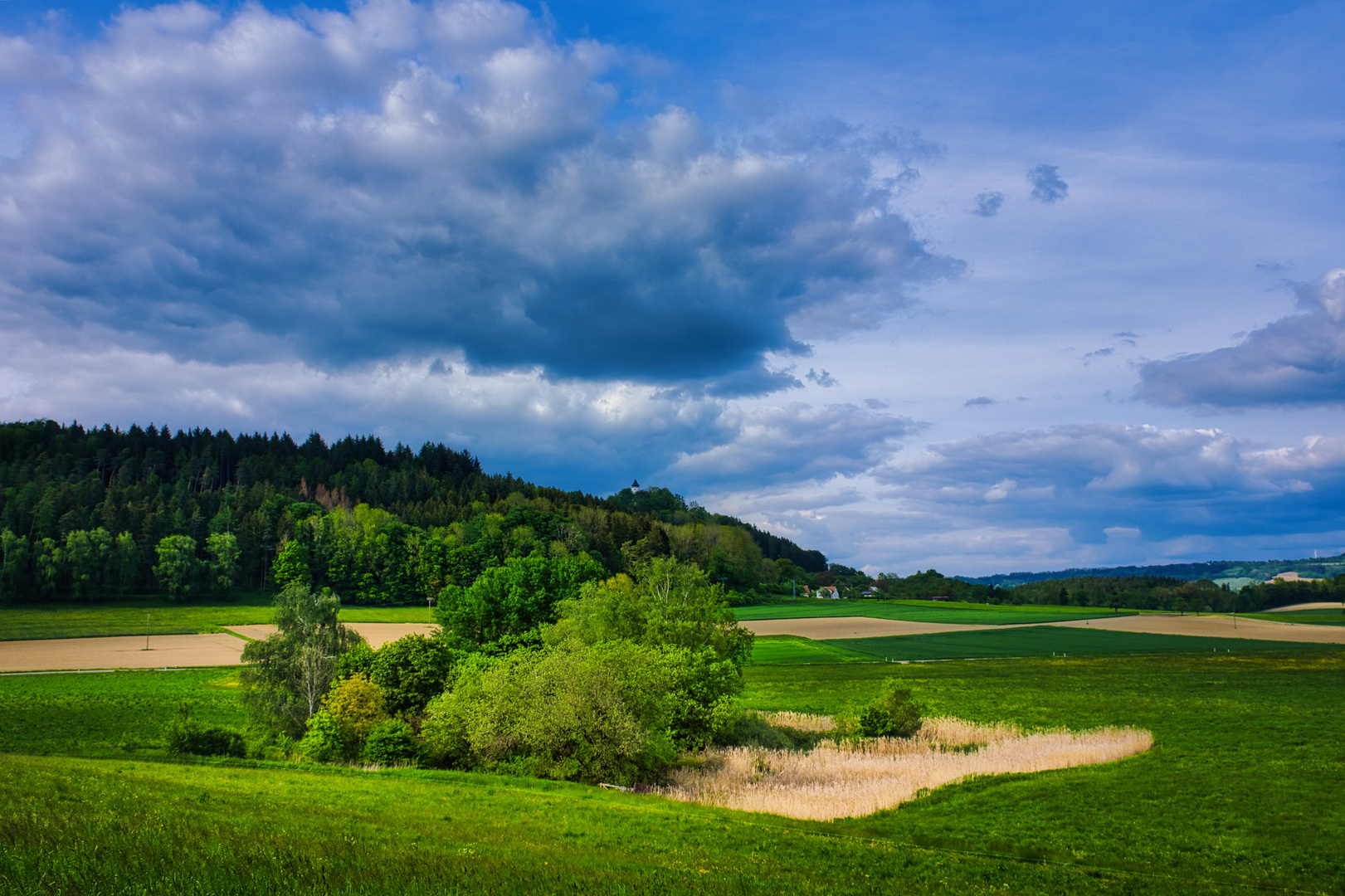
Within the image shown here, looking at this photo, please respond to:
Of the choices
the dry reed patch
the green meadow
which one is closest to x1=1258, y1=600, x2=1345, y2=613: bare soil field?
the green meadow

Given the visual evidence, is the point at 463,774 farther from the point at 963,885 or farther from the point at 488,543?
the point at 488,543

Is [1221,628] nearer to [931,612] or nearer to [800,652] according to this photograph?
[931,612]

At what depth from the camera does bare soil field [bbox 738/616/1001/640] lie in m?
110

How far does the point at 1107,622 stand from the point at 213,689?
12007 centimetres

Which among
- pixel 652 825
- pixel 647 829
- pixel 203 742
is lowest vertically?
pixel 203 742

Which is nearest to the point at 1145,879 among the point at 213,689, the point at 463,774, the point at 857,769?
the point at 857,769

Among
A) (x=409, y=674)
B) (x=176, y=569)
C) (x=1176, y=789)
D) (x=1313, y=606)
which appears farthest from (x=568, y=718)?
(x=1313, y=606)

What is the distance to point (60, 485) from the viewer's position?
6368 inches

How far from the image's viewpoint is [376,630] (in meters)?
104

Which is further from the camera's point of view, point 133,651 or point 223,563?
point 223,563

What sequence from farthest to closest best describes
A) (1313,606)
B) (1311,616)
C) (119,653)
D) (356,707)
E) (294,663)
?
(1313,606)
(1311,616)
(119,653)
(294,663)
(356,707)

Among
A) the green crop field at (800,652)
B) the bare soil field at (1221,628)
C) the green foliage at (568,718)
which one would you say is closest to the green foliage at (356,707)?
the green foliage at (568,718)

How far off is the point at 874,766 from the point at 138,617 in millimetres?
119787

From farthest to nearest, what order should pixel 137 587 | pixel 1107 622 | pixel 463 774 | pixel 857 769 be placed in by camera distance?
pixel 137 587, pixel 1107 622, pixel 857 769, pixel 463 774
